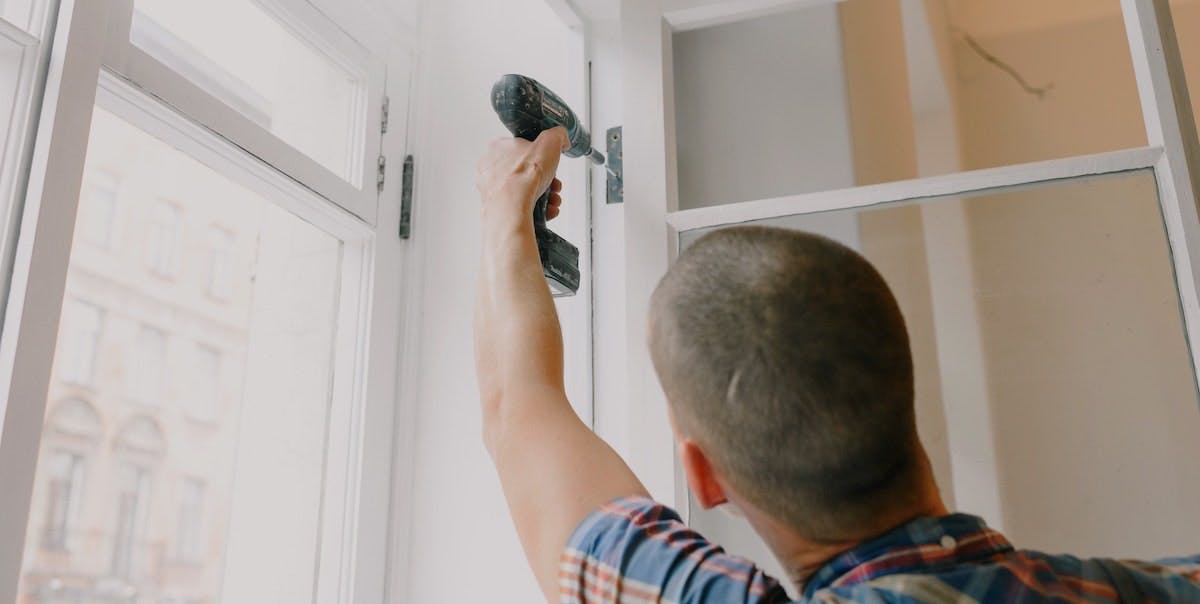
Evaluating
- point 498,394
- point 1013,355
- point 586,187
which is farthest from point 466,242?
point 1013,355

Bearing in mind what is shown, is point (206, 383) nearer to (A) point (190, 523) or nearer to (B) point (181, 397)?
(B) point (181, 397)

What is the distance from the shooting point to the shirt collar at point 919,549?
70cm

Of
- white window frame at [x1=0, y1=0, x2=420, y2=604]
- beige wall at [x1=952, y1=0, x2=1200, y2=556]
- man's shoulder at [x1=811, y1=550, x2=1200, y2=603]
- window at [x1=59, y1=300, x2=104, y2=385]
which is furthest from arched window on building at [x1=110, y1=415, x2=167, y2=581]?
beige wall at [x1=952, y1=0, x2=1200, y2=556]

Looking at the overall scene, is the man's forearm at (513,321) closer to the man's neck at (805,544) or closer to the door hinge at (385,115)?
the man's neck at (805,544)

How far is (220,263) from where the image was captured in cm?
150

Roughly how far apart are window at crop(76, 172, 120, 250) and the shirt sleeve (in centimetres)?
81

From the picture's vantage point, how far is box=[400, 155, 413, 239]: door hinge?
177 centimetres

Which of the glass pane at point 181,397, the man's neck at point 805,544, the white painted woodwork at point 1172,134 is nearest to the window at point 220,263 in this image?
the glass pane at point 181,397

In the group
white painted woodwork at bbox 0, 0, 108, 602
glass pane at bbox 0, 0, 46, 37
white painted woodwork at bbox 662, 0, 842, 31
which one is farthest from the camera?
white painted woodwork at bbox 662, 0, 842, 31

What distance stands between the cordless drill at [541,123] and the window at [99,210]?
52cm

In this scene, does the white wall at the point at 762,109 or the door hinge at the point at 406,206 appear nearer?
the white wall at the point at 762,109

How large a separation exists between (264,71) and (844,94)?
0.95 m

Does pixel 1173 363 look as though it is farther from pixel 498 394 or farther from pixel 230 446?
pixel 230 446

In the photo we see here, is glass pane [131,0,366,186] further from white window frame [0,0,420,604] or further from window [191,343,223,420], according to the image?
window [191,343,223,420]
